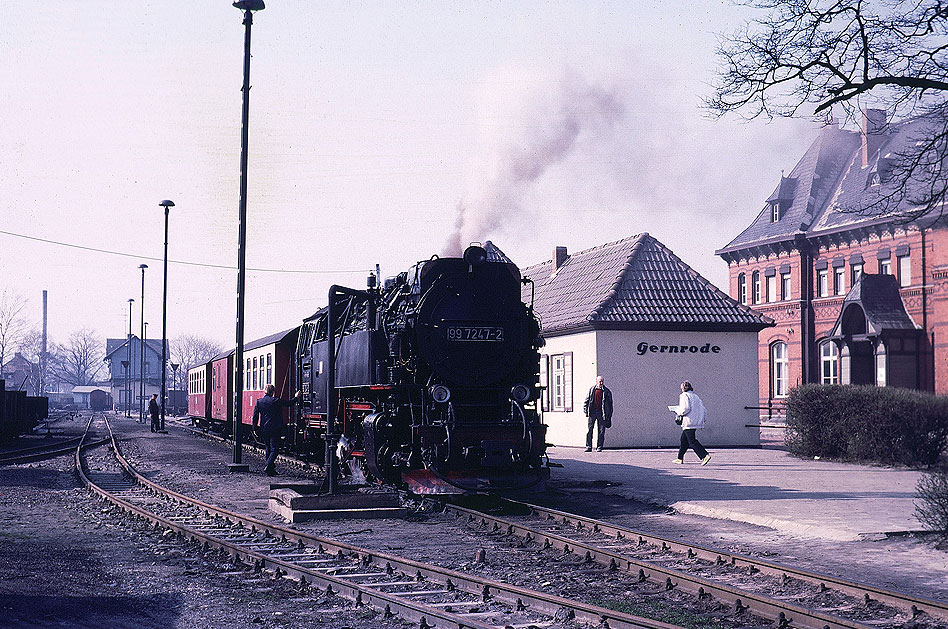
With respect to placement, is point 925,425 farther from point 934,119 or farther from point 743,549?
point 743,549

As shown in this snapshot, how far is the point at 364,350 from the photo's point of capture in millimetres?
13945

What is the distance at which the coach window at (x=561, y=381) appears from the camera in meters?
26.4

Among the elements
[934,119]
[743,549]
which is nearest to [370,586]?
[743,549]

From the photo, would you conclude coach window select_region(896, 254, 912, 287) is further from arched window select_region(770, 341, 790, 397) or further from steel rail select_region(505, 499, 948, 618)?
steel rail select_region(505, 499, 948, 618)

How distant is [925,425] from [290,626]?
1430cm

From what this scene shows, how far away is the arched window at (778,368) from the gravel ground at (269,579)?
33191mm

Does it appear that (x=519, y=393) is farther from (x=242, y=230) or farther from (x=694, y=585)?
(x=242, y=230)

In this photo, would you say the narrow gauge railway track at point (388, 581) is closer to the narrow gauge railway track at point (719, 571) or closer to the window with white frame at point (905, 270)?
the narrow gauge railway track at point (719, 571)

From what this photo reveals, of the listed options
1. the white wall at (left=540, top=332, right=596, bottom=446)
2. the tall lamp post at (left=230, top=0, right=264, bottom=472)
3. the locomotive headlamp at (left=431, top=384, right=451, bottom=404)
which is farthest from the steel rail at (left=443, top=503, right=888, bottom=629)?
the white wall at (left=540, top=332, right=596, bottom=446)

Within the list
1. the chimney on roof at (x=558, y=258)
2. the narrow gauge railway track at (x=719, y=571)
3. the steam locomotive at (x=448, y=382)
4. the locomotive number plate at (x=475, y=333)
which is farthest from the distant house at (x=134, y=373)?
the narrow gauge railway track at (x=719, y=571)

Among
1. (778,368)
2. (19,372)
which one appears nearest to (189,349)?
(19,372)

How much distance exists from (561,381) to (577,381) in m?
1.35

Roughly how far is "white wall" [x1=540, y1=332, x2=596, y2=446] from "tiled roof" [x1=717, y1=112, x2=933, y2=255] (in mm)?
20115

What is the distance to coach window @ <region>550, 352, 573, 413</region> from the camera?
86.6ft
